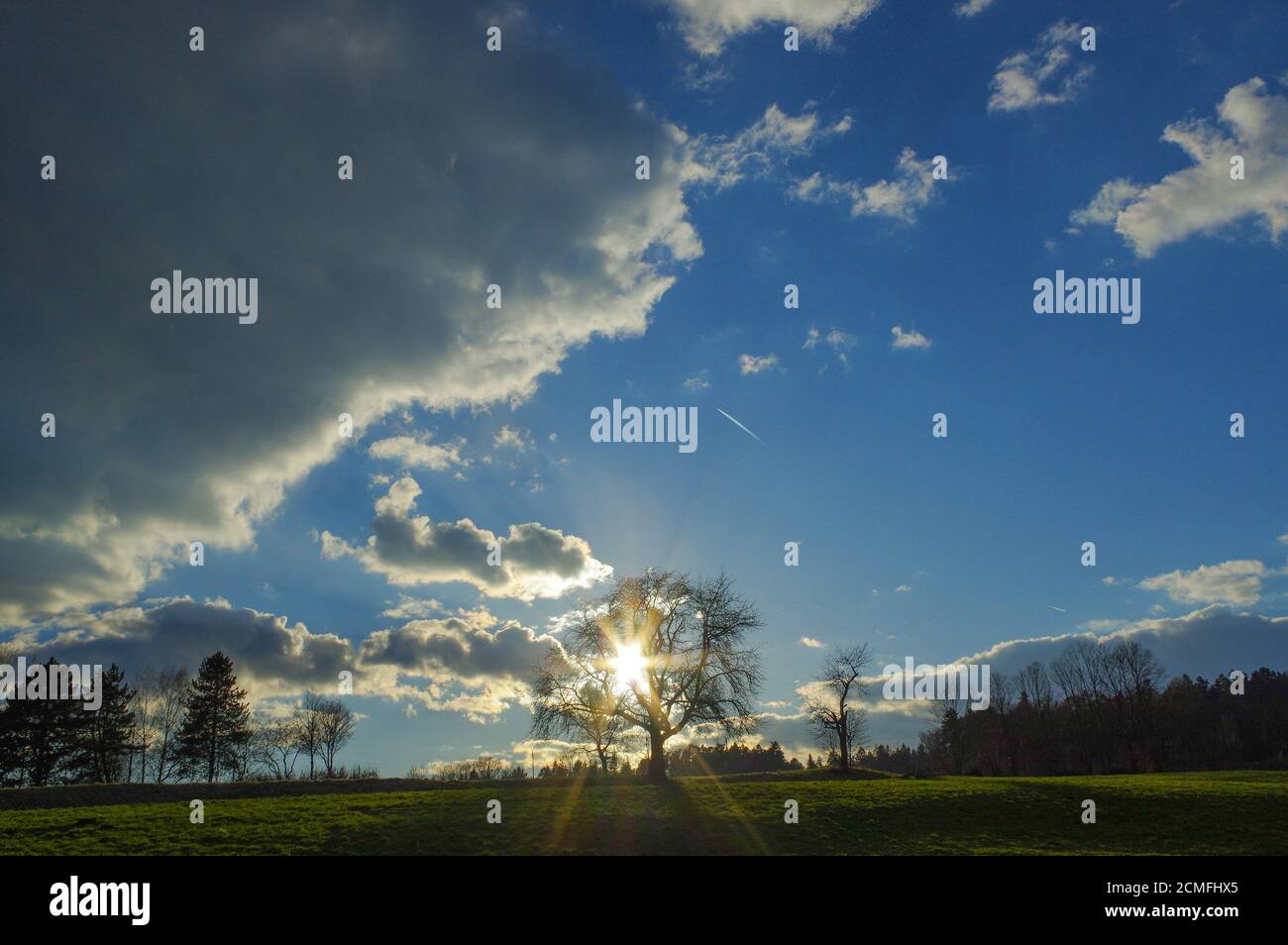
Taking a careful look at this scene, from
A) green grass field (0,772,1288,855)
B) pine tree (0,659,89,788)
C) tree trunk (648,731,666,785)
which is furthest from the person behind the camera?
pine tree (0,659,89,788)

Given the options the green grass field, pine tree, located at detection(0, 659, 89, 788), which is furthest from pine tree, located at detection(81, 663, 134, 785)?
the green grass field

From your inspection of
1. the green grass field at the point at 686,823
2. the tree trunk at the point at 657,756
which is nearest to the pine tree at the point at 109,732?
the green grass field at the point at 686,823

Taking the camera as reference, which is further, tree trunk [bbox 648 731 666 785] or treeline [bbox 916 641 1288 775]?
treeline [bbox 916 641 1288 775]

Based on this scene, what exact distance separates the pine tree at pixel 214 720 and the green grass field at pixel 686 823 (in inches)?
1576

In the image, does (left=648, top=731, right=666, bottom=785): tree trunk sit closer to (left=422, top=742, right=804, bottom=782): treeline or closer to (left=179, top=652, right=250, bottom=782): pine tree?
(left=422, top=742, right=804, bottom=782): treeline

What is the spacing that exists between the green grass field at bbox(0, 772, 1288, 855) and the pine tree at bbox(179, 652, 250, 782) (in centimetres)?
4003

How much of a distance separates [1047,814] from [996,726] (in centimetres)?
10107

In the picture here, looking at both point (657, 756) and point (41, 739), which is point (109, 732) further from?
point (657, 756)

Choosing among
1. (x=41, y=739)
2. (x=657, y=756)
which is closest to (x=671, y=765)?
(x=657, y=756)

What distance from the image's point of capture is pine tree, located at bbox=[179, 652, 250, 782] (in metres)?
74.6

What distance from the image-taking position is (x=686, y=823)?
31469 millimetres

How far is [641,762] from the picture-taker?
257ft
